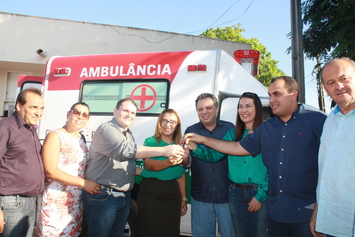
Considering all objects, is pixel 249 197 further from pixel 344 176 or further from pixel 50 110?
pixel 50 110

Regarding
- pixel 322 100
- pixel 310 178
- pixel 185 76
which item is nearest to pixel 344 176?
pixel 310 178

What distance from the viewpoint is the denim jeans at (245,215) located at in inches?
108

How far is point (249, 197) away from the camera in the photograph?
109 inches

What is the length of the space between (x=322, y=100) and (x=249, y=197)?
38.6ft

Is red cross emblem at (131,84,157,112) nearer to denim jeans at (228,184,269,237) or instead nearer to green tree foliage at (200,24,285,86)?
denim jeans at (228,184,269,237)

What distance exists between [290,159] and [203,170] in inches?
39.9

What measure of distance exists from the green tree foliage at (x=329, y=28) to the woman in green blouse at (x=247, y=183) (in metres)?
5.62

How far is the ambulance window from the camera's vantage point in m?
4.07

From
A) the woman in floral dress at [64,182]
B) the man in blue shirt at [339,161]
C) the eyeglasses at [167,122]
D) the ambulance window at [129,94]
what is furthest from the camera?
the ambulance window at [129,94]

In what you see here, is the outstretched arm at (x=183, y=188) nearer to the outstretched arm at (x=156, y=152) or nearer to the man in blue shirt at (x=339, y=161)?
the outstretched arm at (x=156, y=152)

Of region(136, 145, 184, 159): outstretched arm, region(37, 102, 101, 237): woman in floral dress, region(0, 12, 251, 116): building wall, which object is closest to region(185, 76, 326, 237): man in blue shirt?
region(136, 145, 184, 159): outstretched arm

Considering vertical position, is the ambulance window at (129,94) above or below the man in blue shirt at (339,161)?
above

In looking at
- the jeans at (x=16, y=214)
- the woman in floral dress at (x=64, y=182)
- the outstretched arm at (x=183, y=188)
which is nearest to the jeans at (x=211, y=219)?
the outstretched arm at (x=183, y=188)

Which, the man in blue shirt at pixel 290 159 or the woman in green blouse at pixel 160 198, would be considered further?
the woman in green blouse at pixel 160 198
